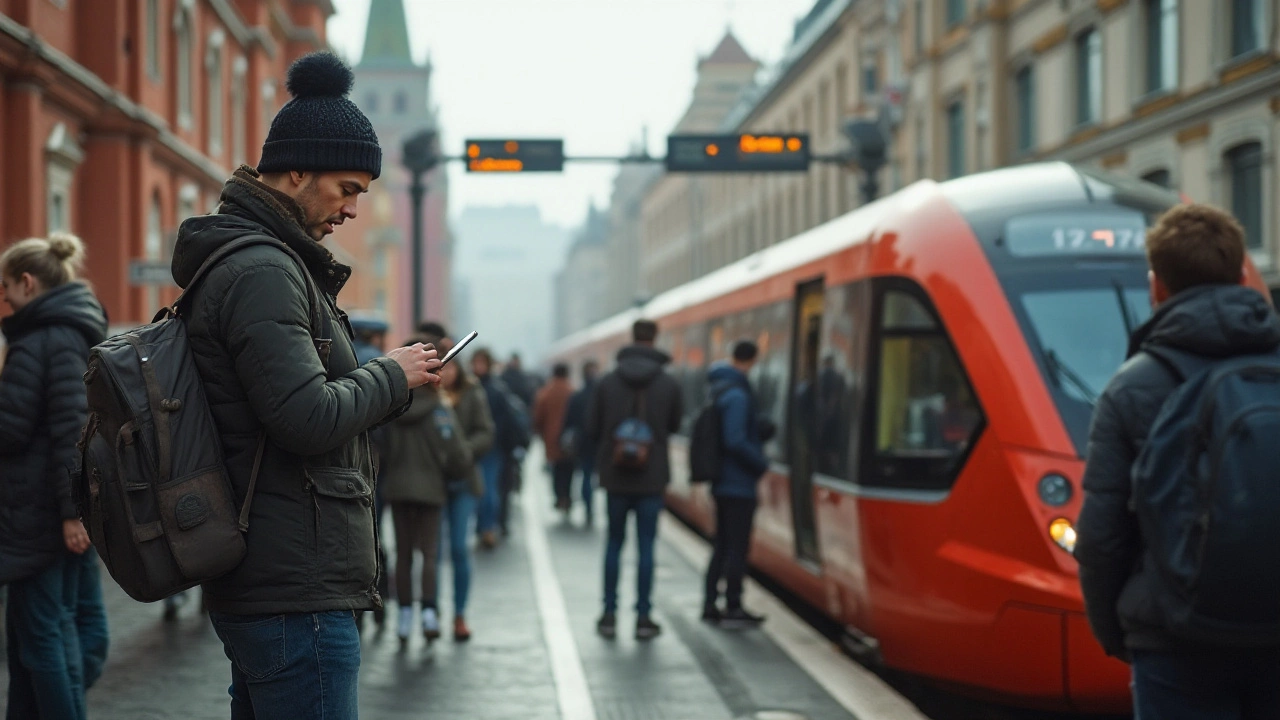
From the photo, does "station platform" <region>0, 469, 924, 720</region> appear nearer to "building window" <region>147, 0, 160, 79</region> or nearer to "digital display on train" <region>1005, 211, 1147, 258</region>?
"digital display on train" <region>1005, 211, 1147, 258</region>

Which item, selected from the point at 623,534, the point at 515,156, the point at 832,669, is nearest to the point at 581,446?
the point at 515,156

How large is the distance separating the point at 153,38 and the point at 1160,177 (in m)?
16.0

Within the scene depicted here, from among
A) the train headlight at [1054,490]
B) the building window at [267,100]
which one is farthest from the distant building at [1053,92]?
the train headlight at [1054,490]

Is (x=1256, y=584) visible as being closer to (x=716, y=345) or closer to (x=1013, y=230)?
(x=1013, y=230)

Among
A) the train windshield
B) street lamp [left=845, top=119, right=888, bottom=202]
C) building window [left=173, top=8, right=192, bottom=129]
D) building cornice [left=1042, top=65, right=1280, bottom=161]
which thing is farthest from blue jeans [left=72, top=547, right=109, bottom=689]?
building window [left=173, top=8, right=192, bottom=129]

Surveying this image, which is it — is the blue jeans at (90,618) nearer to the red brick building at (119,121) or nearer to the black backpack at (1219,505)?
the black backpack at (1219,505)

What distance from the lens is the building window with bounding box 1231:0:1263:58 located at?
20.6 metres

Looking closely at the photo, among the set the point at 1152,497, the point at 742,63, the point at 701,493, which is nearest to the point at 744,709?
the point at 1152,497

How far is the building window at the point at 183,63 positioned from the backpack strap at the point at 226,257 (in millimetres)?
25387

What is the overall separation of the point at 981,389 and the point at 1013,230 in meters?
1.00

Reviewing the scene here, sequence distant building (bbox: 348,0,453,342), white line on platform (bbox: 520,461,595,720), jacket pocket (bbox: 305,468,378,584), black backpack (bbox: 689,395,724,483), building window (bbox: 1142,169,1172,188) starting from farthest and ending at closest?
distant building (bbox: 348,0,453,342)
building window (bbox: 1142,169,1172,188)
black backpack (bbox: 689,395,724,483)
white line on platform (bbox: 520,461,595,720)
jacket pocket (bbox: 305,468,378,584)

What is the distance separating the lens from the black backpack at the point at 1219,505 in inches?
128

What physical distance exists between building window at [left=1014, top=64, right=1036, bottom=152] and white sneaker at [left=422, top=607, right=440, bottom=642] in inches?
881

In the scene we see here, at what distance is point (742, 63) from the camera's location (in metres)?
84.8
